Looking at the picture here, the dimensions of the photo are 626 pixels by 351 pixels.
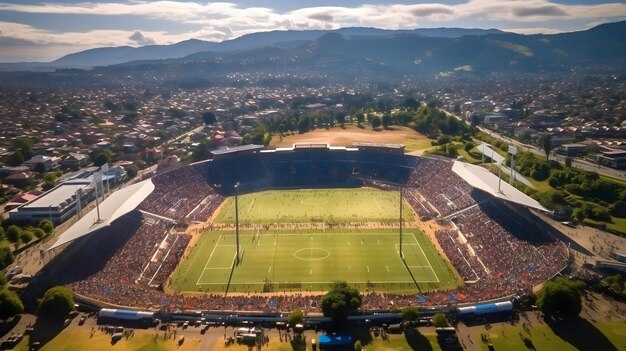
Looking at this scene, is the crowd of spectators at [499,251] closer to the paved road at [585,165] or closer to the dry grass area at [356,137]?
the paved road at [585,165]

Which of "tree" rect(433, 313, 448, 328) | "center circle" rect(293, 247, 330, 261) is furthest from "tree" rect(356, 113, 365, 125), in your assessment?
"tree" rect(433, 313, 448, 328)

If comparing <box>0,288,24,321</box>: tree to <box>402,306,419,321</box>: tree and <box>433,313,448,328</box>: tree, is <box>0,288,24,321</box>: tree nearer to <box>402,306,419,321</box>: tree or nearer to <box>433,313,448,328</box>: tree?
<box>402,306,419,321</box>: tree

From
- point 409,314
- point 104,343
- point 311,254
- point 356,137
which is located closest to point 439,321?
point 409,314

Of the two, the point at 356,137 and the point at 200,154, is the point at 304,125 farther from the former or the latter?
the point at 200,154

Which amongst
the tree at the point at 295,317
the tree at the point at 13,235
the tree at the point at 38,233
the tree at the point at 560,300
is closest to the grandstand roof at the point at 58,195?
the tree at the point at 38,233

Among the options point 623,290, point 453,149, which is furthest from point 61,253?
point 453,149
